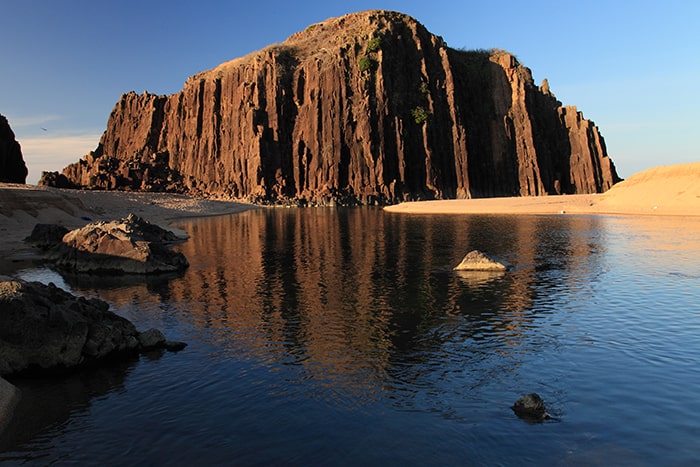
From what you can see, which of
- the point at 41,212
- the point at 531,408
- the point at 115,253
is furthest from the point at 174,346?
the point at 41,212

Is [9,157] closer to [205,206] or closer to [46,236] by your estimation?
[205,206]

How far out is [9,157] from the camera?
115 m

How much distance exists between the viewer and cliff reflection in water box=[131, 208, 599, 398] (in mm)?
15211

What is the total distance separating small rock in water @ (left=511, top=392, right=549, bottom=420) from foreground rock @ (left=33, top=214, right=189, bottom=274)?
24.6m

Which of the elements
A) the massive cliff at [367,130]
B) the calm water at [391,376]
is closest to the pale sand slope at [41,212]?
the calm water at [391,376]

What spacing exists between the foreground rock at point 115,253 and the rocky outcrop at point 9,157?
309 ft

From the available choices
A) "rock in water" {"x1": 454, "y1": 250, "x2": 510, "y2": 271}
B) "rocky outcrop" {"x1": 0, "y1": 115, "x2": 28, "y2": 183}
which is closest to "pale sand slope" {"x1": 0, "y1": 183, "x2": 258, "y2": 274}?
"rock in water" {"x1": 454, "y1": 250, "x2": 510, "y2": 271}

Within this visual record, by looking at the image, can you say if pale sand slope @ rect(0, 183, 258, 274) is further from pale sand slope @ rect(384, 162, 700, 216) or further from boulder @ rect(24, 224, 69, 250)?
pale sand slope @ rect(384, 162, 700, 216)

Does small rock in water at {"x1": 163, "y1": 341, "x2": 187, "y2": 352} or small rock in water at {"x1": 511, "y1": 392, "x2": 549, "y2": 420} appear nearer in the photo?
small rock in water at {"x1": 511, "y1": 392, "x2": 549, "y2": 420}

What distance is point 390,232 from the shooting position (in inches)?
2064

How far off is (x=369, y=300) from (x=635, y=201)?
6213 centimetres

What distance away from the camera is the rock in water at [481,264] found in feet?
93.9

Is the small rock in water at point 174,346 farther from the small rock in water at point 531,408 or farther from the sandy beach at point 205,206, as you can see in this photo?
the sandy beach at point 205,206

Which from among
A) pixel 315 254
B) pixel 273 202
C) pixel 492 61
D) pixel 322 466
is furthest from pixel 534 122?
pixel 322 466
